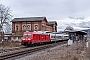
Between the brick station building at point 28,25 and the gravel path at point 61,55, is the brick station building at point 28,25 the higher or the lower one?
the higher one

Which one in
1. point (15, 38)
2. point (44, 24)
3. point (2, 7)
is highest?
point (2, 7)

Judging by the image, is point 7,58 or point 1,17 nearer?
point 7,58

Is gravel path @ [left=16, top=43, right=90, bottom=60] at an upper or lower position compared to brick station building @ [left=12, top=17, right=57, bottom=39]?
lower

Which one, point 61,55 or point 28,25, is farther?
point 28,25

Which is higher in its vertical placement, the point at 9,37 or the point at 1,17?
the point at 1,17

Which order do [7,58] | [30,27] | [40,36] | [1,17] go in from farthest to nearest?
[30,27], [1,17], [40,36], [7,58]

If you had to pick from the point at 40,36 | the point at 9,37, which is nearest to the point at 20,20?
the point at 9,37

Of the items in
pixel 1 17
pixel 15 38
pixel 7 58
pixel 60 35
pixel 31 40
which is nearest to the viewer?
pixel 7 58

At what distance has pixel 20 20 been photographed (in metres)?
86.5

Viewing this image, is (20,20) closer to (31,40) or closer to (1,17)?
(1,17)

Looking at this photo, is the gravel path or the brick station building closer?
the gravel path

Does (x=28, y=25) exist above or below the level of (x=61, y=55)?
above

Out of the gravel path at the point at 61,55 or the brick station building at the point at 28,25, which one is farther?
the brick station building at the point at 28,25

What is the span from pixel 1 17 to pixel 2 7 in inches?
139
